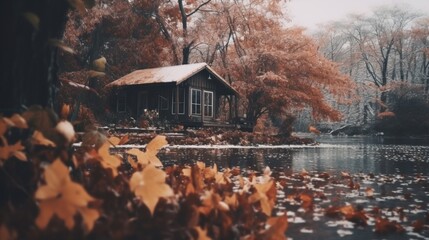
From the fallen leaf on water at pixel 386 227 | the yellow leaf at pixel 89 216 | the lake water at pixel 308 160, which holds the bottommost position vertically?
the lake water at pixel 308 160

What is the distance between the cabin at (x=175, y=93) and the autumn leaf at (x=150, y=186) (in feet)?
72.5

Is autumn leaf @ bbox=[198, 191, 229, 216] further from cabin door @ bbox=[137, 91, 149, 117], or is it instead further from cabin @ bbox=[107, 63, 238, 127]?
cabin door @ bbox=[137, 91, 149, 117]

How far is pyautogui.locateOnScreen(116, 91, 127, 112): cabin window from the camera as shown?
92.5ft

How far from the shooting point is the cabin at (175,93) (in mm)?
24672

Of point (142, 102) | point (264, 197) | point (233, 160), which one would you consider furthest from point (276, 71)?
point (264, 197)

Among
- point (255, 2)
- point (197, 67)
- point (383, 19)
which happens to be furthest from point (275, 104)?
point (383, 19)

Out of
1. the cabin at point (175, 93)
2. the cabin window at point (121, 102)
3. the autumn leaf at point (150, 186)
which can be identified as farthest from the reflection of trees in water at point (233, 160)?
the cabin window at point (121, 102)

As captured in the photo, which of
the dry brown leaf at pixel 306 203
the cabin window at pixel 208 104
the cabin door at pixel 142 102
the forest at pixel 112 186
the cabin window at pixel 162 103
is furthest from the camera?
the cabin window at pixel 208 104

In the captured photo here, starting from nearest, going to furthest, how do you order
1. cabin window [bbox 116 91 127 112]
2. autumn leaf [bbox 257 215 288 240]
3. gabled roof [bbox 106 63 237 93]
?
autumn leaf [bbox 257 215 288 240] → gabled roof [bbox 106 63 237 93] → cabin window [bbox 116 91 127 112]

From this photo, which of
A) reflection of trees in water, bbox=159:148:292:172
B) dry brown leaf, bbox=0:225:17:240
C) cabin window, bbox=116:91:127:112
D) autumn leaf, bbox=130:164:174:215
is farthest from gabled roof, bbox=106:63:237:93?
dry brown leaf, bbox=0:225:17:240

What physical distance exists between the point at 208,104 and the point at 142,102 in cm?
475

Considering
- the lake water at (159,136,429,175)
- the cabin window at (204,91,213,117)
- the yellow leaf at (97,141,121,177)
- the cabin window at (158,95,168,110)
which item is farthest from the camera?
the cabin window at (204,91,213,117)

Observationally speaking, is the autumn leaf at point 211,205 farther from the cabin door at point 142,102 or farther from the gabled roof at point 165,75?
the cabin door at point 142,102

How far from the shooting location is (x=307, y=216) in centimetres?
321
